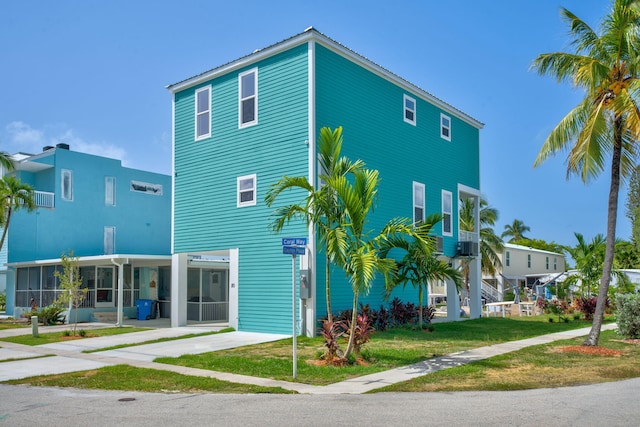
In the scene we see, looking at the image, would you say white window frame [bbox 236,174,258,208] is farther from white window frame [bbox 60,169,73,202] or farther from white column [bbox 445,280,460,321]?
white window frame [bbox 60,169,73,202]

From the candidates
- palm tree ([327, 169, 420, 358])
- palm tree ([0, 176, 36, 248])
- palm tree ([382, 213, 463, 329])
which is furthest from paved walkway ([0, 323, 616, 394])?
palm tree ([0, 176, 36, 248])

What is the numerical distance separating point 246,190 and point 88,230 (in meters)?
16.1

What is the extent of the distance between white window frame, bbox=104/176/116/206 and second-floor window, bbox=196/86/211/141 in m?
13.9

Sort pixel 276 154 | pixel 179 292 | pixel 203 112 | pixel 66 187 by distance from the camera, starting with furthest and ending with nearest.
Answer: pixel 66 187 < pixel 179 292 < pixel 203 112 < pixel 276 154

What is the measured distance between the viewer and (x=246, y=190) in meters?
19.2

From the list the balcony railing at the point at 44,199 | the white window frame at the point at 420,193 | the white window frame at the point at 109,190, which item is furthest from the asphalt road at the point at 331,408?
the white window frame at the point at 109,190

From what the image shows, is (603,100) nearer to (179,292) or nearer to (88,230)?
(179,292)

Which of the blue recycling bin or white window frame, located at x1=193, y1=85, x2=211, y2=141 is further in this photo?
the blue recycling bin

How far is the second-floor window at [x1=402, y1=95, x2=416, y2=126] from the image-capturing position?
22236 millimetres

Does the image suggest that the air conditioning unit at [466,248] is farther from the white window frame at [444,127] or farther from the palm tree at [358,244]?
the palm tree at [358,244]

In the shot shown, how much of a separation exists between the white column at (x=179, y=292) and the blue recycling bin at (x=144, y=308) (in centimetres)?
534

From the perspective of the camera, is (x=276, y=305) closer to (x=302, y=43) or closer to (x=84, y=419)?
(x=302, y=43)

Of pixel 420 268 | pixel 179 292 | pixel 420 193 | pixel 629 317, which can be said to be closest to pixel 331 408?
pixel 420 268

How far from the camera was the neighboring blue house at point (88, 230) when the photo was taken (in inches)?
1068
